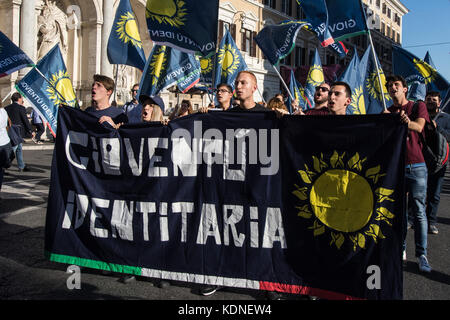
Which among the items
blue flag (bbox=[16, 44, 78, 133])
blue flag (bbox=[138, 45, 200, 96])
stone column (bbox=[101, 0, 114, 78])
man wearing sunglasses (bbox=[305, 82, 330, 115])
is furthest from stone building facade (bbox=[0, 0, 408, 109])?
man wearing sunglasses (bbox=[305, 82, 330, 115])

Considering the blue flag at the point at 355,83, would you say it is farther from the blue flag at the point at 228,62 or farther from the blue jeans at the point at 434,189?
the blue flag at the point at 228,62

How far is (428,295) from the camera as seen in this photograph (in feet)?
11.2

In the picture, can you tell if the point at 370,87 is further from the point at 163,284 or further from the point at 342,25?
the point at 163,284

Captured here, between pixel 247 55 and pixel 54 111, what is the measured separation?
27377 millimetres

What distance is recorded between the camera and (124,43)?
6.79 m

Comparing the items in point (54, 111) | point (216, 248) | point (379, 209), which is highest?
point (54, 111)

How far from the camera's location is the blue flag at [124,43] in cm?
675

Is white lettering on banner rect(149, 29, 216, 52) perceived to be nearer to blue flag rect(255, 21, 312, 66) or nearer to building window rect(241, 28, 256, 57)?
blue flag rect(255, 21, 312, 66)

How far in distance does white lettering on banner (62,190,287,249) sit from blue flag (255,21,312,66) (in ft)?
16.4

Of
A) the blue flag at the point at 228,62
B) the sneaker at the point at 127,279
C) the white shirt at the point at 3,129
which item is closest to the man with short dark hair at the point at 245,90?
the sneaker at the point at 127,279

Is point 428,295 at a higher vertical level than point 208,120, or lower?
lower
